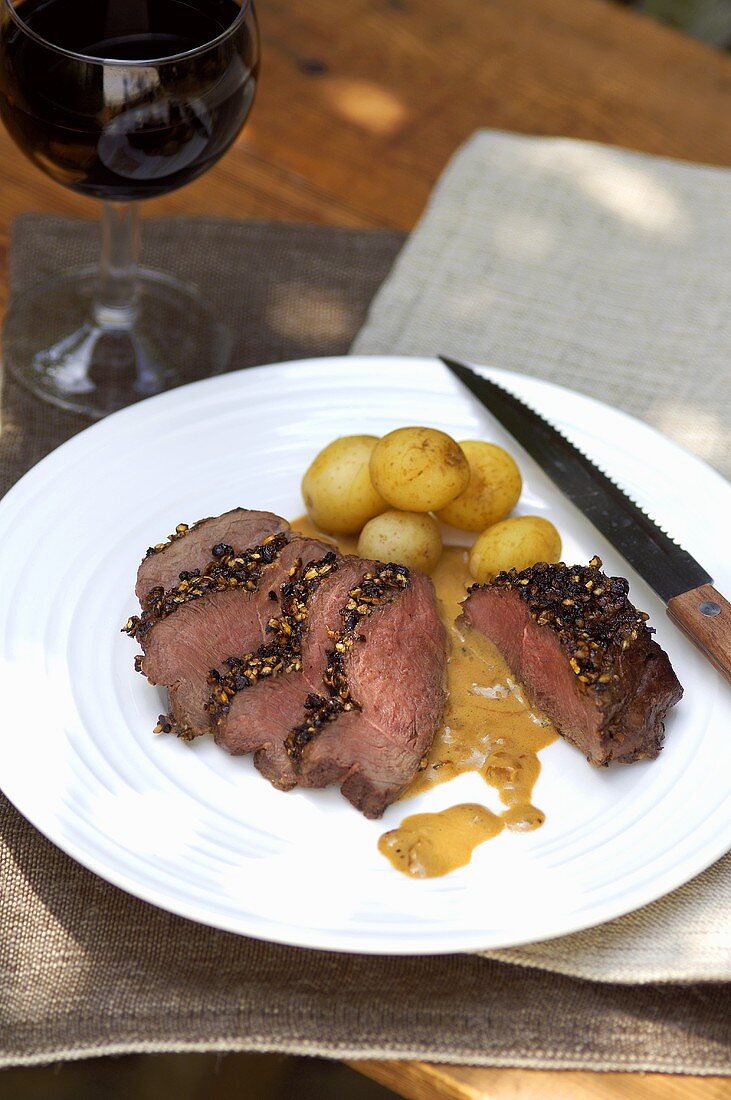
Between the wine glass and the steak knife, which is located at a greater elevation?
the wine glass

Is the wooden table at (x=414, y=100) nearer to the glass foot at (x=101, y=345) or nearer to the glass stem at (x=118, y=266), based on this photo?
the glass foot at (x=101, y=345)

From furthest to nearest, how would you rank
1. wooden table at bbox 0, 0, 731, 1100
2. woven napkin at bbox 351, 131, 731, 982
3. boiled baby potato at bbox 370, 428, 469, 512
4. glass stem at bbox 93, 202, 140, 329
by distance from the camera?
wooden table at bbox 0, 0, 731, 1100, woven napkin at bbox 351, 131, 731, 982, glass stem at bbox 93, 202, 140, 329, boiled baby potato at bbox 370, 428, 469, 512

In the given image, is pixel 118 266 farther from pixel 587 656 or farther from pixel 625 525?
pixel 587 656

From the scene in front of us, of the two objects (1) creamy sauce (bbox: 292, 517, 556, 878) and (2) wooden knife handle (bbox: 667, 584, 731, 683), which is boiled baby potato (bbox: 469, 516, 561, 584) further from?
(2) wooden knife handle (bbox: 667, 584, 731, 683)

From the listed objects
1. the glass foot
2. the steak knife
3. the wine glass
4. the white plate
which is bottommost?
the glass foot

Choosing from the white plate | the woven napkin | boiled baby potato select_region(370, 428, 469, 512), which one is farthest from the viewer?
the woven napkin

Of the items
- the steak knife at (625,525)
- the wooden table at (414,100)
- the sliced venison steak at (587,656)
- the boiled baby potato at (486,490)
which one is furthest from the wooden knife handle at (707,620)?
the wooden table at (414,100)

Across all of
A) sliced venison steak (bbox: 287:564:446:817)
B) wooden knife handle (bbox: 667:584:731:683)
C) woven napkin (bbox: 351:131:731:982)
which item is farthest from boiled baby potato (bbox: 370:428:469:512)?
woven napkin (bbox: 351:131:731:982)
